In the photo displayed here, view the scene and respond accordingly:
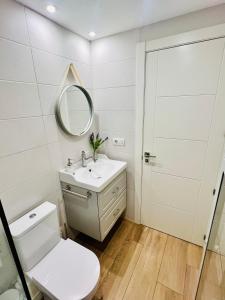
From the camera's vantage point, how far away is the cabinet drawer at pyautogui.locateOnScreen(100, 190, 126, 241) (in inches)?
61.2

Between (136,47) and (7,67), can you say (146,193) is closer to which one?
(136,47)

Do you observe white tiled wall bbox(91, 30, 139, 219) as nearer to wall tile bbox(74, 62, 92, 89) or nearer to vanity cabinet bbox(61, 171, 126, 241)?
wall tile bbox(74, 62, 92, 89)

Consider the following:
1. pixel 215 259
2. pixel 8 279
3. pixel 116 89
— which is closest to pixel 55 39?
pixel 116 89

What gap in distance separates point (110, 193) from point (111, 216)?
0.28 m

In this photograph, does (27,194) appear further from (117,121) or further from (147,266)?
(147,266)

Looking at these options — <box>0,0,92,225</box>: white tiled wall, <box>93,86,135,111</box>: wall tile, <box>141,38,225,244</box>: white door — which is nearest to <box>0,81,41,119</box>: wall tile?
<box>0,0,92,225</box>: white tiled wall

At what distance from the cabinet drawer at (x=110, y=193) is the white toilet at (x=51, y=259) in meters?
0.39

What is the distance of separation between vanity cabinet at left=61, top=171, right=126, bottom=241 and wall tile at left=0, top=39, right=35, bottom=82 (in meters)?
0.99

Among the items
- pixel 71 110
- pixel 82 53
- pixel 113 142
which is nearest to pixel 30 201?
pixel 71 110

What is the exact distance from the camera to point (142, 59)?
4.88 feet

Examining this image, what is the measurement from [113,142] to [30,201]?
1.05 m

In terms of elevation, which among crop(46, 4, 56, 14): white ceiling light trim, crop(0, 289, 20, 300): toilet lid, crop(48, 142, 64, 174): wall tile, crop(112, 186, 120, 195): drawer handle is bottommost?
crop(0, 289, 20, 300): toilet lid

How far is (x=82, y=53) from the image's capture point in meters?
1.63

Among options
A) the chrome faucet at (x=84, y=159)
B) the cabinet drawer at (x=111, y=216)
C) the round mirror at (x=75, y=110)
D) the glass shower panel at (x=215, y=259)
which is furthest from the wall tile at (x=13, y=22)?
the glass shower panel at (x=215, y=259)
